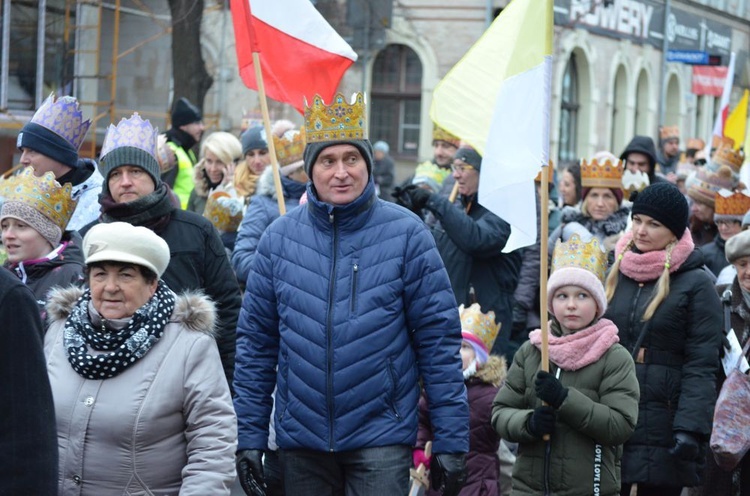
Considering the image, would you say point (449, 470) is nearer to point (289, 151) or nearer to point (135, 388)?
point (135, 388)

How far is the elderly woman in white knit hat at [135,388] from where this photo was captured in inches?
175

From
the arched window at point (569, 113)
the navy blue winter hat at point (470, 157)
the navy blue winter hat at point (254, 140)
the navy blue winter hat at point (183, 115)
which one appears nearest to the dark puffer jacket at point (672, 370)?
the navy blue winter hat at point (470, 157)

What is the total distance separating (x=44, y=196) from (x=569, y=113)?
31340 mm

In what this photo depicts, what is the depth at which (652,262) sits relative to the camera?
655 centimetres

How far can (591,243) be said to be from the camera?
6477 mm

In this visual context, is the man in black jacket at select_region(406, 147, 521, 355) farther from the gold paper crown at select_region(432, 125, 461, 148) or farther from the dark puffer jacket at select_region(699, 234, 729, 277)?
the gold paper crown at select_region(432, 125, 461, 148)

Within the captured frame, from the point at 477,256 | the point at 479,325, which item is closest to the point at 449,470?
the point at 479,325

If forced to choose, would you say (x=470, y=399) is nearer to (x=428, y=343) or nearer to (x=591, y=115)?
(x=428, y=343)

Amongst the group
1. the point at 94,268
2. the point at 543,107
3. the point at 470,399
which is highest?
the point at 543,107

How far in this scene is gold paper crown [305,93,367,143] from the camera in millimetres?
5316

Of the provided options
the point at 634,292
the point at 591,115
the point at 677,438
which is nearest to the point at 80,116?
the point at 634,292

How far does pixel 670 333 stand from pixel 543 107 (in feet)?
3.93

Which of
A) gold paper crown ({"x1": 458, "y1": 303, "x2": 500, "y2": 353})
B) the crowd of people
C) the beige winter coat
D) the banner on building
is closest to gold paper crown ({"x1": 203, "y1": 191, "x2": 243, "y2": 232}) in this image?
the crowd of people

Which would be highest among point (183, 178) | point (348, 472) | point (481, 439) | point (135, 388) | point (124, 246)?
point (124, 246)
